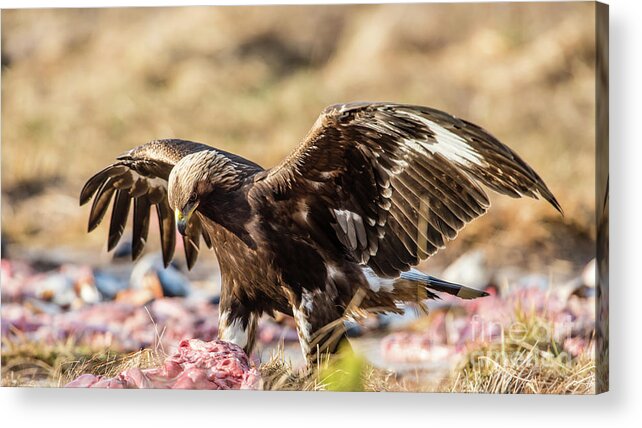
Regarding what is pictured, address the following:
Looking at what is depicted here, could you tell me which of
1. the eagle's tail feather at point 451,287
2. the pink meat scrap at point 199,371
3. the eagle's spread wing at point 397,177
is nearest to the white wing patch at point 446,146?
the eagle's spread wing at point 397,177

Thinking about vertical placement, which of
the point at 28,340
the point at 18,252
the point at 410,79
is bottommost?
the point at 28,340

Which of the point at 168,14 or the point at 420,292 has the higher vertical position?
the point at 168,14

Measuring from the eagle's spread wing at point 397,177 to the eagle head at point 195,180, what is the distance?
0.76 ft

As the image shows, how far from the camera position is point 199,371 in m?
7.11

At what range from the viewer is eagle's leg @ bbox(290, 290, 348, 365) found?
6945mm

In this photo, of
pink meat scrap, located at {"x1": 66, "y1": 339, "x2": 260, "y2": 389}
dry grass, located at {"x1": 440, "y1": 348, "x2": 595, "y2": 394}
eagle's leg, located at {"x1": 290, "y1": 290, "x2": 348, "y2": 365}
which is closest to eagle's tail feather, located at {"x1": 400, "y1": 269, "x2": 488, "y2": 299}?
dry grass, located at {"x1": 440, "y1": 348, "x2": 595, "y2": 394}

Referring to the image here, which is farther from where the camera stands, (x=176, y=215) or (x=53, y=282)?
(x=53, y=282)

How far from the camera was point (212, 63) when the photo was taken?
7.25 meters

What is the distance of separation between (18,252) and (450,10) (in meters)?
2.55

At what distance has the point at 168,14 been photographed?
23.7 feet

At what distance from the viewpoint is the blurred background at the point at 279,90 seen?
271 inches

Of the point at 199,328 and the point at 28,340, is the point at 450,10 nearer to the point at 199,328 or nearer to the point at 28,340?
the point at 199,328

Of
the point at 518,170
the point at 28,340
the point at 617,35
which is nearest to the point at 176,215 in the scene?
the point at 28,340

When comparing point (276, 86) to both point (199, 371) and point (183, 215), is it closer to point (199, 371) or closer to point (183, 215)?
point (183, 215)
